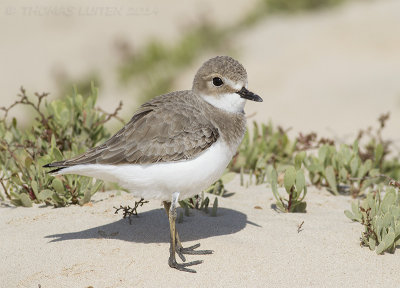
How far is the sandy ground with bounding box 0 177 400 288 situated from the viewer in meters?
4.38

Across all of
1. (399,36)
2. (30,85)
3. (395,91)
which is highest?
(399,36)

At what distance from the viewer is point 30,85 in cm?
1473

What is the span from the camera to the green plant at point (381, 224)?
4.70 meters

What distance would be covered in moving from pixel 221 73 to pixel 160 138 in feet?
2.71

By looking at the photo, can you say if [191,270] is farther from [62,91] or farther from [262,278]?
[62,91]

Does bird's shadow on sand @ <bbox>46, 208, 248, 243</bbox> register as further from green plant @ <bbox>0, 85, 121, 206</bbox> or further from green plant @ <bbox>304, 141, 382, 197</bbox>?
green plant @ <bbox>304, 141, 382, 197</bbox>

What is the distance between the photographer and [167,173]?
454 cm

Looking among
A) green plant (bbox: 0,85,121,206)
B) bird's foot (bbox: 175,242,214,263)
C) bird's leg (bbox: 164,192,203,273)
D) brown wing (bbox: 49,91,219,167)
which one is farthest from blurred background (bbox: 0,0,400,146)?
bird's leg (bbox: 164,192,203,273)

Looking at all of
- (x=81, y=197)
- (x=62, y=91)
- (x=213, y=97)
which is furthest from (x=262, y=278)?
(x=62, y=91)

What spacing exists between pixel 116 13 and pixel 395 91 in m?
12.2

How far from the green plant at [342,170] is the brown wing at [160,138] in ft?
6.61

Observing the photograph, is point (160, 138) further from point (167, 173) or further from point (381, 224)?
point (381, 224)

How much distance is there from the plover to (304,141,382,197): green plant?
1.68 m

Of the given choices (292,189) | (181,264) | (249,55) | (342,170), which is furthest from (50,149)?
(249,55)
